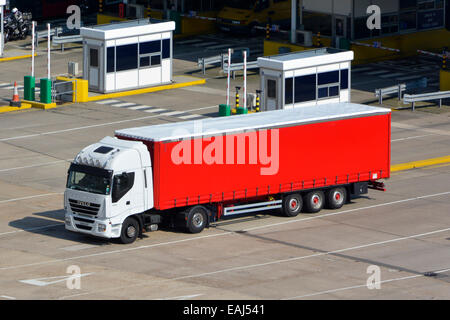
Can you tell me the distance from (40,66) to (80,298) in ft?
114

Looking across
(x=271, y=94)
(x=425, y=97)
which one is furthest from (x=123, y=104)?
(x=425, y=97)

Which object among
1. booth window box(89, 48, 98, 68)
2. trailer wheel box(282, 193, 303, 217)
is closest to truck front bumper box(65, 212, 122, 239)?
trailer wheel box(282, 193, 303, 217)

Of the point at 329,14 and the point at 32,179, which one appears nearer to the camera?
the point at 32,179

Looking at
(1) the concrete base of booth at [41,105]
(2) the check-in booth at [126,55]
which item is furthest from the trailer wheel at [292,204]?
(2) the check-in booth at [126,55]

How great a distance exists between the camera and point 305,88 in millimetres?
47594

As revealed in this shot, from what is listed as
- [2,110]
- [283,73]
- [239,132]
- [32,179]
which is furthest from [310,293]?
[2,110]

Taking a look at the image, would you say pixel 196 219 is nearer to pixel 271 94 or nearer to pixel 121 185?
pixel 121 185

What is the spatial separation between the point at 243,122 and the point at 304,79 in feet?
46.9

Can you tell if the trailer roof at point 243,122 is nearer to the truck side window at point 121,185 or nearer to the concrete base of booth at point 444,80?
the truck side window at point 121,185

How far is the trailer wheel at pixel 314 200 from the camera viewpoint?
34.3m

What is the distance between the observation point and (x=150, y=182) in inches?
1219

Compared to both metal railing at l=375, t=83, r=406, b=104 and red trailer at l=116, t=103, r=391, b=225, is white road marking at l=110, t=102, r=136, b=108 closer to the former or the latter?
metal railing at l=375, t=83, r=406, b=104

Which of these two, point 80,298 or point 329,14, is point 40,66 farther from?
point 80,298

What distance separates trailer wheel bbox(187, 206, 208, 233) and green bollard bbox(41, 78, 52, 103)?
781 inches
